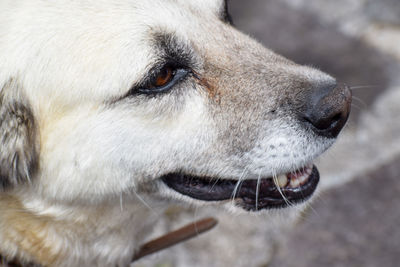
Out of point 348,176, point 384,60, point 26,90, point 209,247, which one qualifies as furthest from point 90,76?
point 384,60

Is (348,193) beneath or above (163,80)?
beneath

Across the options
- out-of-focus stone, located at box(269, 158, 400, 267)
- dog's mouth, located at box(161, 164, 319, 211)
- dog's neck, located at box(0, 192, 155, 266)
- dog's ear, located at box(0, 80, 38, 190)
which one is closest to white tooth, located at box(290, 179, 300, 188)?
dog's mouth, located at box(161, 164, 319, 211)

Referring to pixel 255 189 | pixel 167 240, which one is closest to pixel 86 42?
pixel 255 189

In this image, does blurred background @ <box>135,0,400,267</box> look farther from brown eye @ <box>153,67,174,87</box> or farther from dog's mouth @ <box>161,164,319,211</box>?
brown eye @ <box>153,67,174,87</box>

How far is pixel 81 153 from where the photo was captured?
7.45 feet

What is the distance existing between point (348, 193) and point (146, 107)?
258cm

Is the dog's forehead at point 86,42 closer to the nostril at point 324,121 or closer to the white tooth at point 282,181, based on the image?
the nostril at point 324,121

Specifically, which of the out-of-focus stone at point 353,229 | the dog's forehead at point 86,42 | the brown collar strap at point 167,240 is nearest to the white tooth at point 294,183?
the brown collar strap at point 167,240

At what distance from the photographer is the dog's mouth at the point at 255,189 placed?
8.18ft

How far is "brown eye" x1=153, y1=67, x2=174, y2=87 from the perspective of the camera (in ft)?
7.47

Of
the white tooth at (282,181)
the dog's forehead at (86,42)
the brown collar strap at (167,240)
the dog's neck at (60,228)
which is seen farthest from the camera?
the brown collar strap at (167,240)

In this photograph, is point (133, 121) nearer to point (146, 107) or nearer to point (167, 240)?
point (146, 107)

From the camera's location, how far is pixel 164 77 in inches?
91.4

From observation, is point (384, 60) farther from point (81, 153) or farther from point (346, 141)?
point (81, 153)
